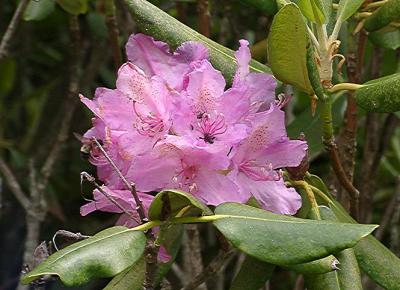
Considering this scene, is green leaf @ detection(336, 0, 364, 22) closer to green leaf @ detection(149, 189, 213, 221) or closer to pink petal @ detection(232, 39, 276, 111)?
pink petal @ detection(232, 39, 276, 111)

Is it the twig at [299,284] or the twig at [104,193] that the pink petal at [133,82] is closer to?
the twig at [104,193]

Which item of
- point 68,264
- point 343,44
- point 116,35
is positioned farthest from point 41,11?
point 68,264

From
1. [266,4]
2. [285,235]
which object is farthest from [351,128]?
[285,235]

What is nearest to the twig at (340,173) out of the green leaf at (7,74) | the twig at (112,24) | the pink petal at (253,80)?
the pink petal at (253,80)

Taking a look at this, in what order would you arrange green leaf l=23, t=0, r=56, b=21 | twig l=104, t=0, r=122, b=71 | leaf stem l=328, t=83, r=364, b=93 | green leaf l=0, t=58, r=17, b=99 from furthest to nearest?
1. green leaf l=0, t=58, r=17, b=99
2. green leaf l=23, t=0, r=56, b=21
3. twig l=104, t=0, r=122, b=71
4. leaf stem l=328, t=83, r=364, b=93

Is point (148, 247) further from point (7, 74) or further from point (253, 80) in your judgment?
point (7, 74)

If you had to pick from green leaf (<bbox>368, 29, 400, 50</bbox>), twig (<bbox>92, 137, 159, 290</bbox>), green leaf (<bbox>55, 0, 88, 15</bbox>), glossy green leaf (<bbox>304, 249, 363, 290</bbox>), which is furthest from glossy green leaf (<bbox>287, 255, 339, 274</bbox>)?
green leaf (<bbox>55, 0, 88, 15</bbox>)
